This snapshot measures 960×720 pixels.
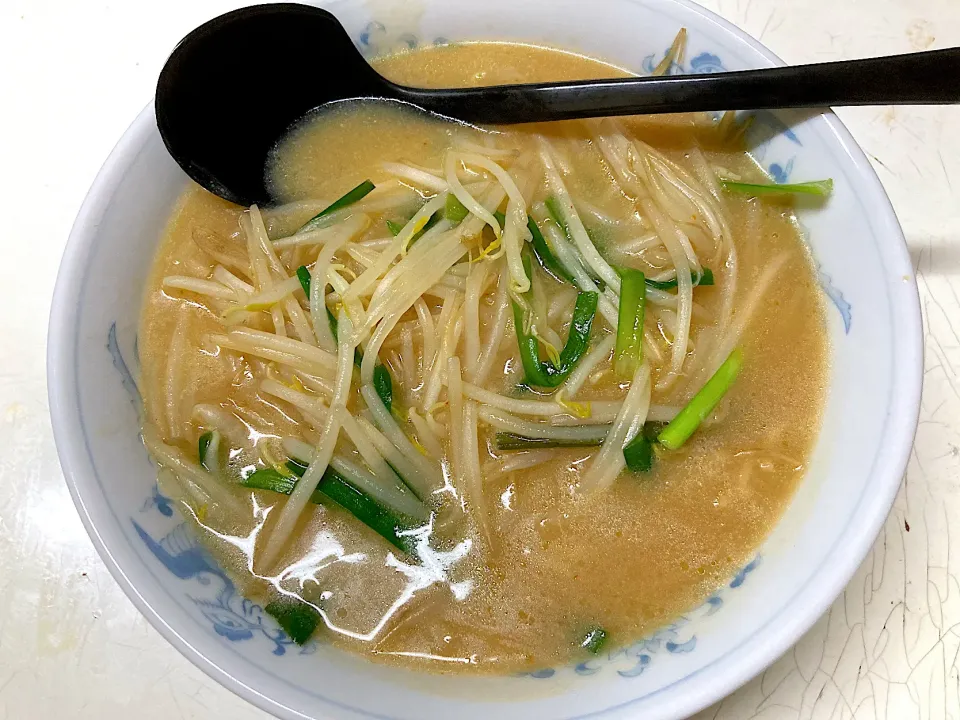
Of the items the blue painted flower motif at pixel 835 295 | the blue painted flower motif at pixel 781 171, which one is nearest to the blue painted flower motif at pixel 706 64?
the blue painted flower motif at pixel 781 171

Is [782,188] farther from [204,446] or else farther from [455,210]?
[204,446]

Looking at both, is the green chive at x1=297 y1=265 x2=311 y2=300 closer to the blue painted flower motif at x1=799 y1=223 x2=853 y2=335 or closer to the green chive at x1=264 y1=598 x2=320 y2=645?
the green chive at x1=264 y1=598 x2=320 y2=645

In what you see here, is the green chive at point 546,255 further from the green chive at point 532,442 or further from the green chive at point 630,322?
the green chive at point 532,442

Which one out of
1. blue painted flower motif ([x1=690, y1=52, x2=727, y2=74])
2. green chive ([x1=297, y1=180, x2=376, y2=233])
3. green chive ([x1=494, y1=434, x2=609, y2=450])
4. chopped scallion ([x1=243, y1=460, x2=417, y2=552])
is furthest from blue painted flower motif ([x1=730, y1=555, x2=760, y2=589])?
green chive ([x1=297, y1=180, x2=376, y2=233])

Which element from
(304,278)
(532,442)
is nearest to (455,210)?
(304,278)

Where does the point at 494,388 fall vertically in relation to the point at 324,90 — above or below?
below

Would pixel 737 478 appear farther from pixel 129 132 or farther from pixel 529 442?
pixel 129 132
